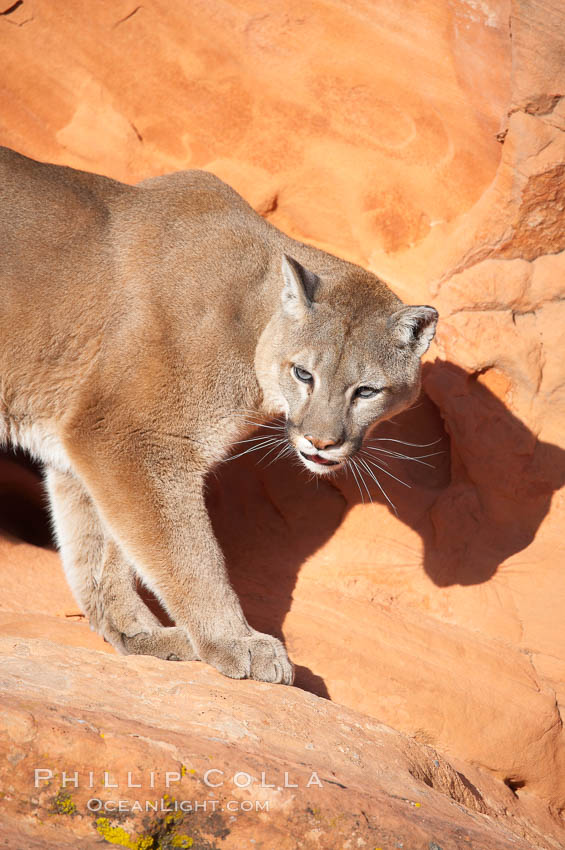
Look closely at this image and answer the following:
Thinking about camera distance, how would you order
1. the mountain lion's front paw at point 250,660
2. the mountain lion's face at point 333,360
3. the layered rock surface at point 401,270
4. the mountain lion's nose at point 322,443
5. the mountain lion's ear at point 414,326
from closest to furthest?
the mountain lion's front paw at point 250,660 → the mountain lion's nose at point 322,443 → the mountain lion's face at point 333,360 → the mountain lion's ear at point 414,326 → the layered rock surface at point 401,270

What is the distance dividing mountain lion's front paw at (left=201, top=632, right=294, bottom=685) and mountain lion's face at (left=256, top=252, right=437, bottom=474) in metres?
0.86

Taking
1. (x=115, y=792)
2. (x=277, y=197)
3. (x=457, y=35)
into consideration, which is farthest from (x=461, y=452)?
(x=115, y=792)

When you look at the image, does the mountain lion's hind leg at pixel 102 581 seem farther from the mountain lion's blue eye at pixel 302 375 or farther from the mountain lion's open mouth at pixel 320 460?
the mountain lion's blue eye at pixel 302 375

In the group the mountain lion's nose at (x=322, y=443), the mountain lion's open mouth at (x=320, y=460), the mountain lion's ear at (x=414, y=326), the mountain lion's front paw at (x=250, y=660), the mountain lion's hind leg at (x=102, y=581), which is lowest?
the mountain lion's hind leg at (x=102, y=581)

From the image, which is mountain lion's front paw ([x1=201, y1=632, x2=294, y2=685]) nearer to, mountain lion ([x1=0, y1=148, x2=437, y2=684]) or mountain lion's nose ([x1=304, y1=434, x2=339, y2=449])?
mountain lion ([x1=0, y1=148, x2=437, y2=684])

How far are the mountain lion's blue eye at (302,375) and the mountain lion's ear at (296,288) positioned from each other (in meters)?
0.26

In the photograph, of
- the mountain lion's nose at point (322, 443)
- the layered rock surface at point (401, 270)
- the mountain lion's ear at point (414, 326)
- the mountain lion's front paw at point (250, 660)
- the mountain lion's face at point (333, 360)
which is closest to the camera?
the mountain lion's front paw at point (250, 660)

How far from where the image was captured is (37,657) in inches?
120

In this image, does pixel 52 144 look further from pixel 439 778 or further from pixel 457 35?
pixel 439 778

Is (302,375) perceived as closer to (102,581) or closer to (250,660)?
(250,660)

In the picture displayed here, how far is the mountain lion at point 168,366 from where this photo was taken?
3586mm

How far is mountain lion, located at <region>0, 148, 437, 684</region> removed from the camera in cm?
359

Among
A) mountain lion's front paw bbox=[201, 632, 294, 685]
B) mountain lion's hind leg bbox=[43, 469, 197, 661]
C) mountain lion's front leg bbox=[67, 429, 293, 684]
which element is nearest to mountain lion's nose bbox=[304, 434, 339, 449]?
mountain lion's front leg bbox=[67, 429, 293, 684]

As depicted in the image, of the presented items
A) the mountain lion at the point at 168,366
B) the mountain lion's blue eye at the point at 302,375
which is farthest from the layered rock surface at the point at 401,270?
the mountain lion's blue eye at the point at 302,375
